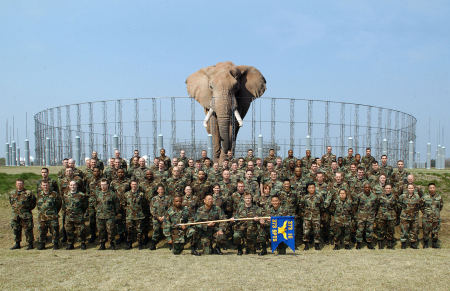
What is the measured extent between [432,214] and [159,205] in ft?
23.1

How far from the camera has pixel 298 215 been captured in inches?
396

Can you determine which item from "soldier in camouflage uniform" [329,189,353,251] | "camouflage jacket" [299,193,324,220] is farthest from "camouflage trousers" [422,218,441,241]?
"camouflage jacket" [299,193,324,220]

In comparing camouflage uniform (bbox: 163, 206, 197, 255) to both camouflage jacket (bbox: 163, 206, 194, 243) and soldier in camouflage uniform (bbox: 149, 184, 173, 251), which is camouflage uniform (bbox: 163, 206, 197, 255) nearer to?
camouflage jacket (bbox: 163, 206, 194, 243)

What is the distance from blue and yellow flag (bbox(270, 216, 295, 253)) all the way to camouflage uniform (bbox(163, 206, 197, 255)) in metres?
1.80

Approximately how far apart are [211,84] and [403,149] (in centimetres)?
1291

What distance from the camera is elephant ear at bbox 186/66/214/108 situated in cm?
1692

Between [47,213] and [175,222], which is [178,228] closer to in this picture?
[175,222]

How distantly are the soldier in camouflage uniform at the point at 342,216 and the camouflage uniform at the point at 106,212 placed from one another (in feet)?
18.2

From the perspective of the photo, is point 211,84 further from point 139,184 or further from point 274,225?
point 274,225

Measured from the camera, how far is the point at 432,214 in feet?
32.0

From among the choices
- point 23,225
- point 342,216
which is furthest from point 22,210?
point 342,216

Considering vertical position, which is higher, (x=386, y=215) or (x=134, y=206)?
(x=134, y=206)

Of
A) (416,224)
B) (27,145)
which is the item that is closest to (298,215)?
(416,224)

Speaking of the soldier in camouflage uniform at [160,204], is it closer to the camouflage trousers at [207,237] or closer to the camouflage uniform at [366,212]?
the camouflage trousers at [207,237]
